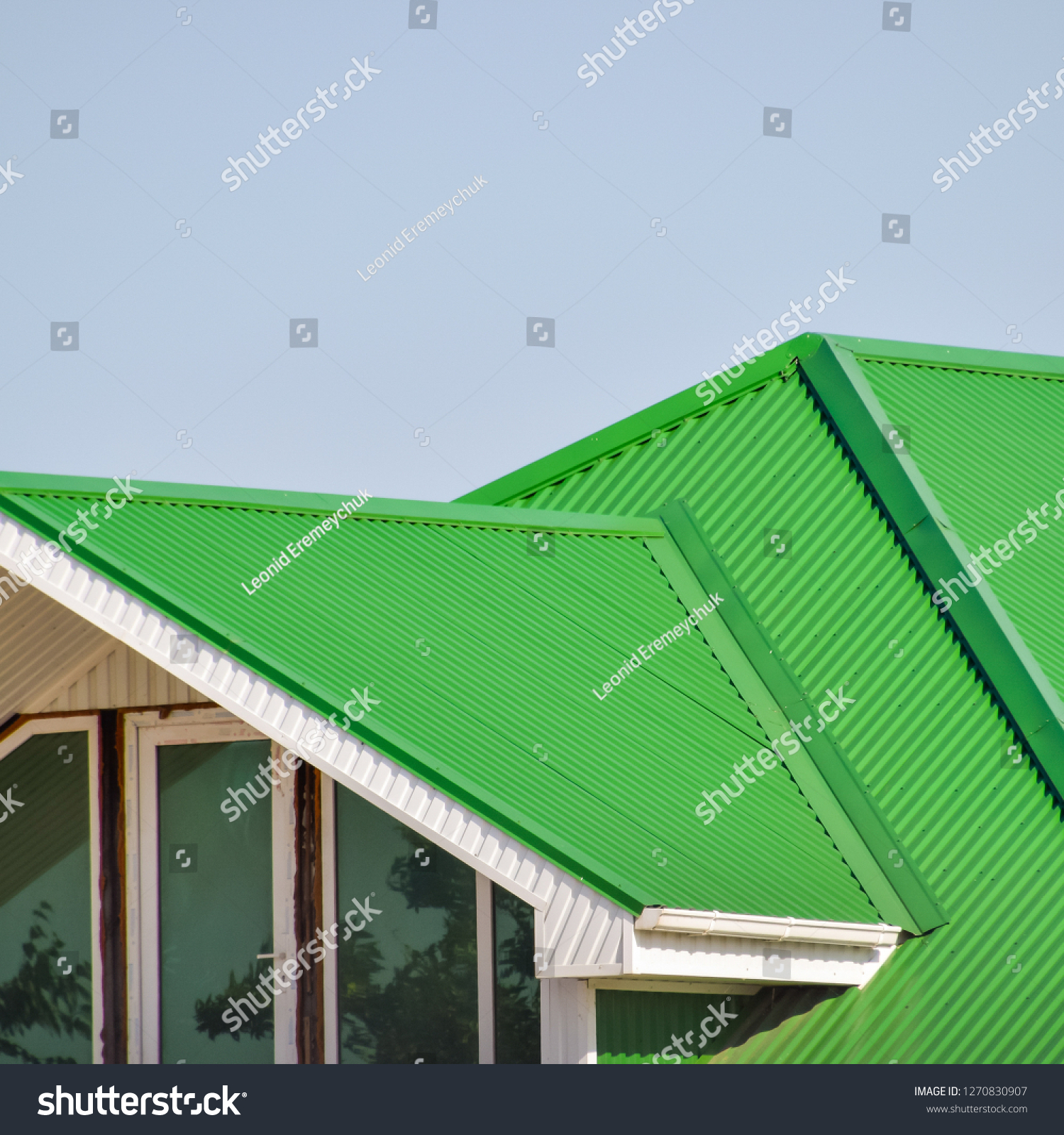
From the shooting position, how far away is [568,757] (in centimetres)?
1098

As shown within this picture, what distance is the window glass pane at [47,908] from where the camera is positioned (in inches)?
498

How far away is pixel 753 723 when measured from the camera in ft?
40.8

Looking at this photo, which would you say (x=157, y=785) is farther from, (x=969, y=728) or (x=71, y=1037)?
(x=969, y=728)

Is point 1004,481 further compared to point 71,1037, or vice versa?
point 1004,481

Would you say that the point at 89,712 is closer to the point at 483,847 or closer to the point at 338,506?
the point at 338,506

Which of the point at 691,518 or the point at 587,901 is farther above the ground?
the point at 691,518

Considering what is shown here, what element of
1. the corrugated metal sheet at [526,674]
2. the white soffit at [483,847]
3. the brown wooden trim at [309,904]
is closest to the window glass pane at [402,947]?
the brown wooden trim at [309,904]

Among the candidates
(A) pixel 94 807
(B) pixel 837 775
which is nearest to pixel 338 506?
(A) pixel 94 807

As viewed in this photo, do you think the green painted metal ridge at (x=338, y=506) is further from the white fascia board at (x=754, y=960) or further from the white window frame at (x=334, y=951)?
the white fascia board at (x=754, y=960)

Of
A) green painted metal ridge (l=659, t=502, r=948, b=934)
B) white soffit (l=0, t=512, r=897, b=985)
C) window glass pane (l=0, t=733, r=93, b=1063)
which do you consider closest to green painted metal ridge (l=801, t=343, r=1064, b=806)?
green painted metal ridge (l=659, t=502, r=948, b=934)

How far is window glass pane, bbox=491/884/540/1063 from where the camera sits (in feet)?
36.4

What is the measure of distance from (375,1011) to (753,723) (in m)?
3.42

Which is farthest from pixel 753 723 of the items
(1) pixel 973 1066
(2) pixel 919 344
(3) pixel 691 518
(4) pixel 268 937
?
(2) pixel 919 344

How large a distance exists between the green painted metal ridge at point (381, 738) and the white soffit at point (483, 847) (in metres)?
0.05
